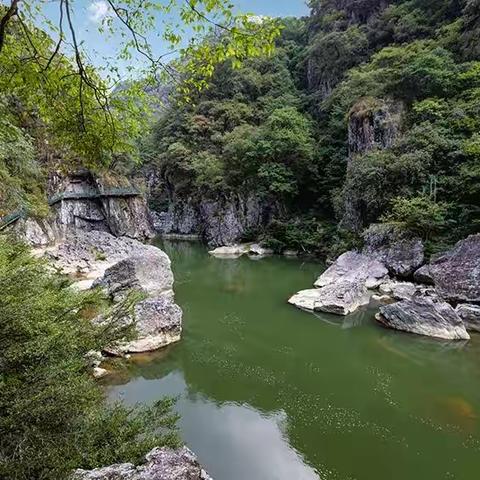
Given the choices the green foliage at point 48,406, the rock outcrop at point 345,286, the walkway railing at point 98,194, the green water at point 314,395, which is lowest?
the green water at point 314,395

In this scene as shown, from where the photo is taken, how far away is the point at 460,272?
1377cm

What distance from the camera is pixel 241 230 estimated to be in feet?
100

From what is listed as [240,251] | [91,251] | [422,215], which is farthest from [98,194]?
[422,215]

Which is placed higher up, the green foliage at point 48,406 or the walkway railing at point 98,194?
the walkway railing at point 98,194

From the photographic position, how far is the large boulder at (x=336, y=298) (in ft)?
45.6

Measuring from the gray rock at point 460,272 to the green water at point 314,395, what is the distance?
7.91ft

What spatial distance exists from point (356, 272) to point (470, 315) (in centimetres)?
573

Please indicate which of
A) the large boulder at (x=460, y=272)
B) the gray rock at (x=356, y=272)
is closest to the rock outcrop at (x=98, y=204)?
the gray rock at (x=356, y=272)

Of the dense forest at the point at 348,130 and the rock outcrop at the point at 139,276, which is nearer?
the rock outcrop at the point at 139,276

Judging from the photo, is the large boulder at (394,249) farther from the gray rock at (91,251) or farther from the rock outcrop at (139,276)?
the gray rock at (91,251)

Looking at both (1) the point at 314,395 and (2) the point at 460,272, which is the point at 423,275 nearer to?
(2) the point at 460,272

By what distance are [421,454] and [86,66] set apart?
7.62 meters

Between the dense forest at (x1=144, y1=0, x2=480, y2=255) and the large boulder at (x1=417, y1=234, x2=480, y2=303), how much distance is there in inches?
89.3

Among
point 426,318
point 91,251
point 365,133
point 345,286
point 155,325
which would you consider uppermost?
point 365,133
